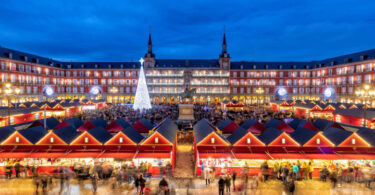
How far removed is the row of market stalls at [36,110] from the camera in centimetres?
2805

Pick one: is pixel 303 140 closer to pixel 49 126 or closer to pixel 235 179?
pixel 235 179

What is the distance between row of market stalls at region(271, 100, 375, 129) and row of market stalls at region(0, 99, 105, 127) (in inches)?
1570

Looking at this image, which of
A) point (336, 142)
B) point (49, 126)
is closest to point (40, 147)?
point (49, 126)

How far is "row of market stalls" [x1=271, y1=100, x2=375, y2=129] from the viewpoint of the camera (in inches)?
1087

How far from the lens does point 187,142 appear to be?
78.5 ft

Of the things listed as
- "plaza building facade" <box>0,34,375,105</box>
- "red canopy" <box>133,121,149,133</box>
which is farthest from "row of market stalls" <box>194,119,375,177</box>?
"plaza building facade" <box>0,34,375,105</box>

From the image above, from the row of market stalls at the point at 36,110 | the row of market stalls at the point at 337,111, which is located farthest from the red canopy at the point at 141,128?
the row of market stalls at the point at 337,111

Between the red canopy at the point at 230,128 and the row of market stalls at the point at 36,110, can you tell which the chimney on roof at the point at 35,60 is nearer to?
the row of market stalls at the point at 36,110

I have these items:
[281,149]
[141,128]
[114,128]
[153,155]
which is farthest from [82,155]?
[281,149]

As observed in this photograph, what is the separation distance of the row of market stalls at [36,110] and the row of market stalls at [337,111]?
3987 centimetres

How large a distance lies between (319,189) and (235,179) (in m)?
5.04

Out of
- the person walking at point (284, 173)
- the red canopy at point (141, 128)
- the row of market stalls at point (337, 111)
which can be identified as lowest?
the person walking at point (284, 173)

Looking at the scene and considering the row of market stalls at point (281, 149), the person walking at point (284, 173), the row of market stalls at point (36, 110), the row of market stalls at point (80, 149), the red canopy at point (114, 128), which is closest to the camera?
the person walking at point (284, 173)

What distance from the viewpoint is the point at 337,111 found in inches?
1346
